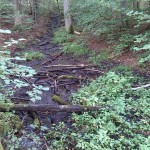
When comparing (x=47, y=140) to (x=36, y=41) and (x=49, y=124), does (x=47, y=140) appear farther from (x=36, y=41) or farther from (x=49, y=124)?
(x=36, y=41)

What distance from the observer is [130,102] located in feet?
25.5

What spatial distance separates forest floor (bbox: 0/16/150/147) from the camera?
749cm

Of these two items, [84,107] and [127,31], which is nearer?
[84,107]

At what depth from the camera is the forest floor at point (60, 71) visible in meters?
7.49

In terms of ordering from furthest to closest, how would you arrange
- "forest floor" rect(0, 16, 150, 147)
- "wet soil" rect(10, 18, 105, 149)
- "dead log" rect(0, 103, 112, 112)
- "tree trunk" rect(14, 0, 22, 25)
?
1. "tree trunk" rect(14, 0, 22, 25)
2. "forest floor" rect(0, 16, 150, 147)
3. "wet soil" rect(10, 18, 105, 149)
4. "dead log" rect(0, 103, 112, 112)

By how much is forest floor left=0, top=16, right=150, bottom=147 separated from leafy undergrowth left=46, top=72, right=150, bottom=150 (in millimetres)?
594

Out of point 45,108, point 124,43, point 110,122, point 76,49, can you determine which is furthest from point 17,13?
point 110,122

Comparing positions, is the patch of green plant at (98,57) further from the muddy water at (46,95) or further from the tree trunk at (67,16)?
the tree trunk at (67,16)

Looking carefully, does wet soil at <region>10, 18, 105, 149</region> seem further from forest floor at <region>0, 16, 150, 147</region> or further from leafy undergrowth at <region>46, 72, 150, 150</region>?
leafy undergrowth at <region>46, 72, 150, 150</region>

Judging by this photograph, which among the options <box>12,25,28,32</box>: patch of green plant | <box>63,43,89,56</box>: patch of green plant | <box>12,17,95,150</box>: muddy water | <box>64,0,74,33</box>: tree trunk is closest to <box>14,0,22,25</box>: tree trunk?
<box>12,25,28,32</box>: patch of green plant

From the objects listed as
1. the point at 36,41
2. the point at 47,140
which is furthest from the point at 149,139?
the point at 36,41

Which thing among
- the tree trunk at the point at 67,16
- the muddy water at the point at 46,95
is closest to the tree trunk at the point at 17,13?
the tree trunk at the point at 67,16

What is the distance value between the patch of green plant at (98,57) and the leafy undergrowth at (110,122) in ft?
11.5

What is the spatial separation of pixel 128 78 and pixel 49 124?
12.6ft
